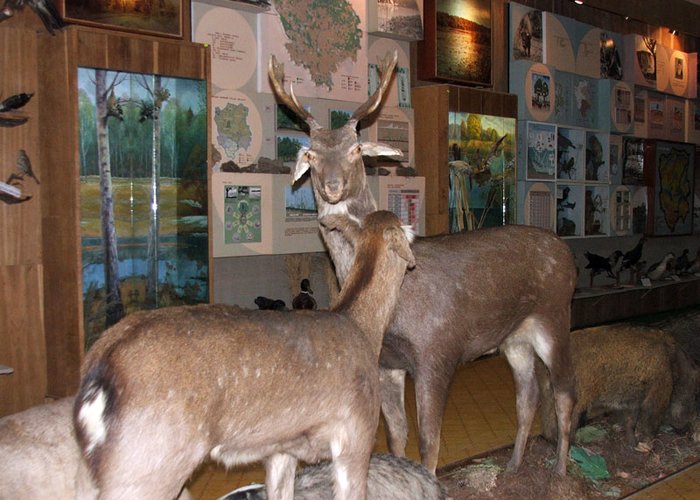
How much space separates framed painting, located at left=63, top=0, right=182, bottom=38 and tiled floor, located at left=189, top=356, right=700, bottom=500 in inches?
124

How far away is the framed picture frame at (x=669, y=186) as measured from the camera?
1231 cm

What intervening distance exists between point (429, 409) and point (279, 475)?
4.05ft

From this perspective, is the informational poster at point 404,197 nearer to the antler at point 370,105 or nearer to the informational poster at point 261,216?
the informational poster at point 261,216

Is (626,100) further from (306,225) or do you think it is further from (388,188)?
(306,225)

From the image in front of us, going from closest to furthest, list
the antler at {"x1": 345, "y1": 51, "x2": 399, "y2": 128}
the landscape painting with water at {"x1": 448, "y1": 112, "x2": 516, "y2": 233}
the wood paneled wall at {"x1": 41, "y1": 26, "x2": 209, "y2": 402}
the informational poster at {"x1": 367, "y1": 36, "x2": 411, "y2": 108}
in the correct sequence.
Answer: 1. the antler at {"x1": 345, "y1": 51, "x2": 399, "y2": 128}
2. the wood paneled wall at {"x1": 41, "y1": 26, "x2": 209, "y2": 402}
3. the informational poster at {"x1": 367, "y1": 36, "x2": 411, "y2": 108}
4. the landscape painting with water at {"x1": 448, "y1": 112, "x2": 516, "y2": 233}

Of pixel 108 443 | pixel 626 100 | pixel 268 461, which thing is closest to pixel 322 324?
pixel 268 461

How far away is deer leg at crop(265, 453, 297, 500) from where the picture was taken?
10.6 feet

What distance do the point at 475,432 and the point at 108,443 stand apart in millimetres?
4417

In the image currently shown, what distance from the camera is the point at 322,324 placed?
9.73ft

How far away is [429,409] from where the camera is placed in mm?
4277

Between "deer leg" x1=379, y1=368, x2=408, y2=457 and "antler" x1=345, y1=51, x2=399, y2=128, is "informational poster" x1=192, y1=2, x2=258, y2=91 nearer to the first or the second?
A: "antler" x1=345, y1=51, x2=399, y2=128

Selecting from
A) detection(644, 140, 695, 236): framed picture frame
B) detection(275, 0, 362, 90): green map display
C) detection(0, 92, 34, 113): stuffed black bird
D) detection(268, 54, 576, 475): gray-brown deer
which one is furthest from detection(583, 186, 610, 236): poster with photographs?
detection(0, 92, 34, 113): stuffed black bird

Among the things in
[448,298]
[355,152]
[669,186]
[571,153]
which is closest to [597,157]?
[571,153]

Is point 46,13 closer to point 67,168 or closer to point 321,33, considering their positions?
point 67,168
